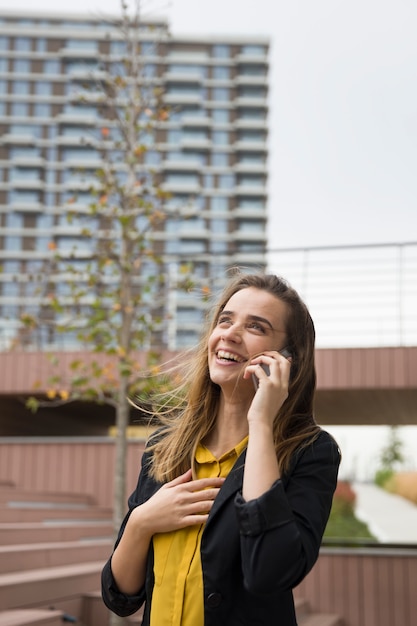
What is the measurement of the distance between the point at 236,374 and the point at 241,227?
66610mm

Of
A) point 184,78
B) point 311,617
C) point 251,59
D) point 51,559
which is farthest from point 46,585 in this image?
point 251,59

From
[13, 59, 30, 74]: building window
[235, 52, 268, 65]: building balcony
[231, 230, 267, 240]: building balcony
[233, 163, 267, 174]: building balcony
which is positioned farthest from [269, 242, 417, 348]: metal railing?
[13, 59, 30, 74]: building window

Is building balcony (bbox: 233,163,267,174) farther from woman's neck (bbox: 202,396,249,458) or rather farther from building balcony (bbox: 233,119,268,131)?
woman's neck (bbox: 202,396,249,458)

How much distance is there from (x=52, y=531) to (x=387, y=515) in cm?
896

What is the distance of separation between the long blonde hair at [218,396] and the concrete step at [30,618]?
3054 mm

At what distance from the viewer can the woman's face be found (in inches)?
84.2

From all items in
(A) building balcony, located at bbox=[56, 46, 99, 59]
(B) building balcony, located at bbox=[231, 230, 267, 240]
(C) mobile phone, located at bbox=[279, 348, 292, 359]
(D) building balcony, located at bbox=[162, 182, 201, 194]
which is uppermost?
(A) building balcony, located at bbox=[56, 46, 99, 59]

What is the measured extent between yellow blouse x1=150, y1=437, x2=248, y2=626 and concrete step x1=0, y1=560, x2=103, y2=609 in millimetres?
3666

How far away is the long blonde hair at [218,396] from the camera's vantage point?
7.07 ft

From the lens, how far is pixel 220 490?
6.56ft

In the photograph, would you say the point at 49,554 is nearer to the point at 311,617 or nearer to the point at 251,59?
the point at 311,617

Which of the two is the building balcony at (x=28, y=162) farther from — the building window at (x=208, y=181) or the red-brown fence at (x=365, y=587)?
the red-brown fence at (x=365, y=587)

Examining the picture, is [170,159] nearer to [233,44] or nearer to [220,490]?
[233,44]

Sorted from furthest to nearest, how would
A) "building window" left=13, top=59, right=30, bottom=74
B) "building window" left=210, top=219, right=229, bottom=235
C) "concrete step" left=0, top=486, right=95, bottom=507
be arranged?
"building window" left=13, top=59, right=30, bottom=74 < "building window" left=210, top=219, right=229, bottom=235 < "concrete step" left=0, top=486, right=95, bottom=507
